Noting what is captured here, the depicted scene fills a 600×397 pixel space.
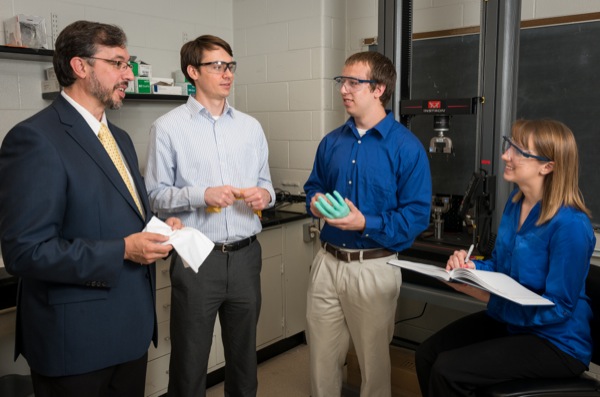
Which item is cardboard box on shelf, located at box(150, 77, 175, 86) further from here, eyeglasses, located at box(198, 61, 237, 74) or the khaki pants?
the khaki pants

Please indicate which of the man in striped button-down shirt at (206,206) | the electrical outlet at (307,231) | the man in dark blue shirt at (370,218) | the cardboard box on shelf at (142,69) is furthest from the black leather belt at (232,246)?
the cardboard box on shelf at (142,69)

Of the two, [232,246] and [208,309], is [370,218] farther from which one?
[208,309]

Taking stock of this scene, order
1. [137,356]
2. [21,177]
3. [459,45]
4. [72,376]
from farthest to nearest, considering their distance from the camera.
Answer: [459,45]
[137,356]
[72,376]
[21,177]

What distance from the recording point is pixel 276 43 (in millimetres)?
→ 3545

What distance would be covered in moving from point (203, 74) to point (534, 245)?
1385mm

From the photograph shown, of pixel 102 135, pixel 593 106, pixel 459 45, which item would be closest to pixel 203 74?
pixel 102 135

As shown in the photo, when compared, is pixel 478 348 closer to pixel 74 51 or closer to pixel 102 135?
pixel 102 135

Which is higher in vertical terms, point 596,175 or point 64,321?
point 596,175

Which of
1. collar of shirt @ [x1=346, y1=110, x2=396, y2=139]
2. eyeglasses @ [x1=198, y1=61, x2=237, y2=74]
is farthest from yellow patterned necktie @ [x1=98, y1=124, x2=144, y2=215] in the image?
collar of shirt @ [x1=346, y1=110, x2=396, y2=139]

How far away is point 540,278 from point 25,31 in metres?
2.50

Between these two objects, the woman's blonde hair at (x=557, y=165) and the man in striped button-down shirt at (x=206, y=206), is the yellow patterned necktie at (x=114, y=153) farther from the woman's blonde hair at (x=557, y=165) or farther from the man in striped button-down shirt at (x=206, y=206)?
the woman's blonde hair at (x=557, y=165)

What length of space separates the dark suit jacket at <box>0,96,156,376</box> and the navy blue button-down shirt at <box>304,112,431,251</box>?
2.84 ft

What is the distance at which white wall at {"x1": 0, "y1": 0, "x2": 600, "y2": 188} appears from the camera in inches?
119

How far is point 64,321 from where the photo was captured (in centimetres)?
144
